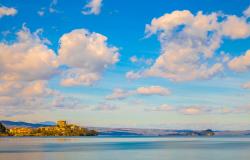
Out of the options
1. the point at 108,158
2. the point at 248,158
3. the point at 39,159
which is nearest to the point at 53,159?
the point at 39,159

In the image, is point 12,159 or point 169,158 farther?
point 169,158

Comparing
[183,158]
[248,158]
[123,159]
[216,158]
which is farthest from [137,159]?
[248,158]

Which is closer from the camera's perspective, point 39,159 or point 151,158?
point 39,159

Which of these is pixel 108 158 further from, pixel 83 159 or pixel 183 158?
pixel 183 158

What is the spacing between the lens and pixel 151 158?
96438 mm

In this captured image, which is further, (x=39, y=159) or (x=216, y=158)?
(x=216, y=158)

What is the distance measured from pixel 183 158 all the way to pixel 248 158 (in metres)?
14.0

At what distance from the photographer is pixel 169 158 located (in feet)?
318

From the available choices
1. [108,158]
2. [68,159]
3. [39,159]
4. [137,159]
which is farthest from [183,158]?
[39,159]

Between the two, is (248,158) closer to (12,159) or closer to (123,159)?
(123,159)

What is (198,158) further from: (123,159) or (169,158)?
(123,159)

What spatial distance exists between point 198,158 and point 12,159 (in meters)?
39.4

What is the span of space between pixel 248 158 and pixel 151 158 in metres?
21.0

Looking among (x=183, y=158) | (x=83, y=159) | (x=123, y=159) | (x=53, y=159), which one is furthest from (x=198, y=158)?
(x=53, y=159)
